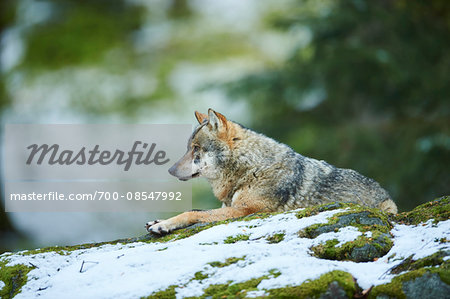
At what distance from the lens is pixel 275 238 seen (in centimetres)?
438

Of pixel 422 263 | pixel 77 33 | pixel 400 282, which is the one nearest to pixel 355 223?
pixel 422 263

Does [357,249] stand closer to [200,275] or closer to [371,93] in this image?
[200,275]

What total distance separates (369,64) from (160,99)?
7.61m

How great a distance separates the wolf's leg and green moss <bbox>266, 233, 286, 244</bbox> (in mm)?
1205

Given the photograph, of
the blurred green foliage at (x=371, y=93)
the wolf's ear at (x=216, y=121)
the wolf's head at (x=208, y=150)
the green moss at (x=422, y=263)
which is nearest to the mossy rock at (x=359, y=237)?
the green moss at (x=422, y=263)

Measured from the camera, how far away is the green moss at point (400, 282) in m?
3.25

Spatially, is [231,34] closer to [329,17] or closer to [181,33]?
[181,33]

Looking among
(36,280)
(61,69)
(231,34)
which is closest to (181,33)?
(231,34)

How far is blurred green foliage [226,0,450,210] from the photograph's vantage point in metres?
12.3

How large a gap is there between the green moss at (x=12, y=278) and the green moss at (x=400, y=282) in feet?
9.27

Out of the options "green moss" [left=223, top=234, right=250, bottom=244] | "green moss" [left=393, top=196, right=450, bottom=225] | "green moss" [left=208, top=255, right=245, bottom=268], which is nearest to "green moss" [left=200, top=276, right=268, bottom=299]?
"green moss" [left=208, top=255, right=245, bottom=268]

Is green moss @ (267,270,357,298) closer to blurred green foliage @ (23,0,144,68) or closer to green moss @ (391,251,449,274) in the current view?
green moss @ (391,251,449,274)

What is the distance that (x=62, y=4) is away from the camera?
1759 centimetres

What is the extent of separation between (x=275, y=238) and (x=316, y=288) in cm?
104
